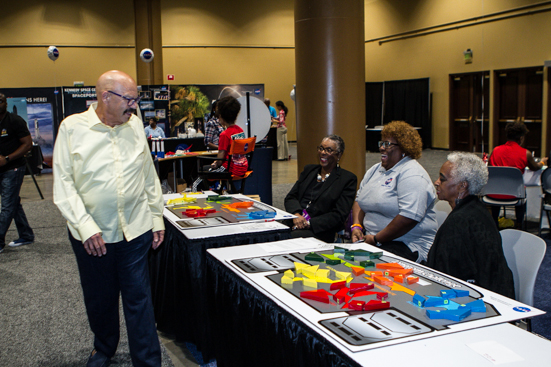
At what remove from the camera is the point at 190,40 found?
1512 cm

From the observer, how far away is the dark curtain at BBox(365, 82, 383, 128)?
583 inches

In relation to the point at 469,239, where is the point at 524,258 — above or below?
below

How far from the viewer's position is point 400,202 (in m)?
2.73

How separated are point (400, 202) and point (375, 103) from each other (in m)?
12.6

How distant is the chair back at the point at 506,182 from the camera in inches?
188

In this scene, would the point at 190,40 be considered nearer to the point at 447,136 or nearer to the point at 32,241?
the point at 447,136

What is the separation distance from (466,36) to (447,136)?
2.52 m

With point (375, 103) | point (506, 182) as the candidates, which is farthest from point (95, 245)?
point (375, 103)

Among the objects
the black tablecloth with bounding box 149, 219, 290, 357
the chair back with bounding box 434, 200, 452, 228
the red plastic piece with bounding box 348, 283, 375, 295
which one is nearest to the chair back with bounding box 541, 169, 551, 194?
the chair back with bounding box 434, 200, 452, 228

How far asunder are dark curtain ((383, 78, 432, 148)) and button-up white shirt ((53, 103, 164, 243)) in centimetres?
1220

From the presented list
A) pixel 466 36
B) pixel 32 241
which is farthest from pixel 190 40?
pixel 32 241

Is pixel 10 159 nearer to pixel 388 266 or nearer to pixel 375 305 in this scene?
pixel 388 266

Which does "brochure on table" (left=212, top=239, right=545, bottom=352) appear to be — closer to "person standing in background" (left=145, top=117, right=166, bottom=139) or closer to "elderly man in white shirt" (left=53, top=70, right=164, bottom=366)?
"elderly man in white shirt" (left=53, top=70, right=164, bottom=366)

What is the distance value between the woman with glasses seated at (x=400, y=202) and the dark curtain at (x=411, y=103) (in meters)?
11.0
